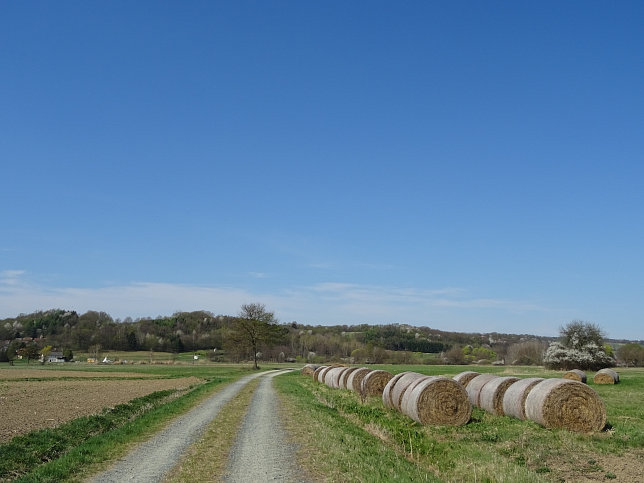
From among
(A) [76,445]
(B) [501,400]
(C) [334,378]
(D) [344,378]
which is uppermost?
(B) [501,400]

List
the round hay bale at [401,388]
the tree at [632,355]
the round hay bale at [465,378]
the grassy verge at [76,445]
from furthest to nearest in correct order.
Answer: the tree at [632,355] < the round hay bale at [465,378] < the round hay bale at [401,388] < the grassy verge at [76,445]

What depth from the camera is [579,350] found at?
73312mm

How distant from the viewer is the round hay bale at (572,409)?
17.9 metres

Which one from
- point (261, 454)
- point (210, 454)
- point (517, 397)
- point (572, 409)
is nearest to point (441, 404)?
point (517, 397)

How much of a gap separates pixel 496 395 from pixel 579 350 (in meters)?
59.3

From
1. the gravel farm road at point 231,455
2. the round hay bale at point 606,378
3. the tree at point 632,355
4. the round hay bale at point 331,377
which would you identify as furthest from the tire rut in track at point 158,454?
the tree at point 632,355

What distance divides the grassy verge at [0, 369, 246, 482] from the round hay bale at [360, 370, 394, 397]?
12006mm

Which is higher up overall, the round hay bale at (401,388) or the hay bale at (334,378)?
the round hay bale at (401,388)

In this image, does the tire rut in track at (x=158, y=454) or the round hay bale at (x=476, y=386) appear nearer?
the tire rut in track at (x=158, y=454)

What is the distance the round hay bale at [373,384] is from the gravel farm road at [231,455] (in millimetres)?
10899

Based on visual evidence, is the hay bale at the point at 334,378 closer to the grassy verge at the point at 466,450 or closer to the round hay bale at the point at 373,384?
the round hay bale at the point at 373,384

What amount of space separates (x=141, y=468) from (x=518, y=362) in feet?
455


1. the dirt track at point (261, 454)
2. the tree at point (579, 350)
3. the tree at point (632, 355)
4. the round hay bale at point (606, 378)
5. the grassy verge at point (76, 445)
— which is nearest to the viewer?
the dirt track at point (261, 454)

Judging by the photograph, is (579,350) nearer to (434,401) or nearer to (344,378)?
(344,378)
